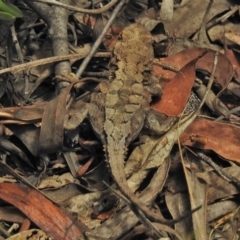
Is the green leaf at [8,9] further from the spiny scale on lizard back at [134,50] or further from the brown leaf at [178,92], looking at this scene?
the brown leaf at [178,92]

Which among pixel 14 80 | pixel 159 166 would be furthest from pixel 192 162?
pixel 14 80

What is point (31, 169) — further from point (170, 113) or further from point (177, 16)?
point (177, 16)

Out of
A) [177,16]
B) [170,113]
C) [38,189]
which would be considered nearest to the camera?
[38,189]

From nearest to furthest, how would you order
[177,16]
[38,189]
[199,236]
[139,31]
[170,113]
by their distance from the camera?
[199,236]
[38,189]
[170,113]
[139,31]
[177,16]

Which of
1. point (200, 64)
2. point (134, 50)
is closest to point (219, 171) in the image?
point (200, 64)

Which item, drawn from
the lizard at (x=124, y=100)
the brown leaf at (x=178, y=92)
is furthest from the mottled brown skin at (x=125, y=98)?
the brown leaf at (x=178, y=92)

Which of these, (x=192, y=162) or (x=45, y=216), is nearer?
(x=45, y=216)

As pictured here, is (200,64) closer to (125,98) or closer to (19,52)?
(125,98)
